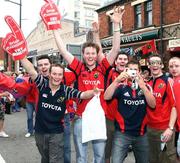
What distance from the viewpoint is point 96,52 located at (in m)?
4.73

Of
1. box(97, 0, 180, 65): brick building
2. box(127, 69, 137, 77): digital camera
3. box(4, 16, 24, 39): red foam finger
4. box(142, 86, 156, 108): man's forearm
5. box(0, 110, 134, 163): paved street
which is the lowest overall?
box(0, 110, 134, 163): paved street

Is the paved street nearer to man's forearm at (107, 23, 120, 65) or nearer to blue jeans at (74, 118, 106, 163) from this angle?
blue jeans at (74, 118, 106, 163)

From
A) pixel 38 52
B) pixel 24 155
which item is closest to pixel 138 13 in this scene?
pixel 24 155

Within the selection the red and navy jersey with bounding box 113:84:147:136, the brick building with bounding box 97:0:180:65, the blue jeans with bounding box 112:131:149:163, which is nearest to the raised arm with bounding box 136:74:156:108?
the red and navy jersey with bounding box 113:84:147:136

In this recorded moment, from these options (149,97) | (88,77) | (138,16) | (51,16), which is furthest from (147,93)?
(138,16)

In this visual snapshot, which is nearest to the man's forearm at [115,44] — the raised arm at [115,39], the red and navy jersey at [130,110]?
the raised arm at [115,39]

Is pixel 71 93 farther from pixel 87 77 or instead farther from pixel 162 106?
pixel 162 106

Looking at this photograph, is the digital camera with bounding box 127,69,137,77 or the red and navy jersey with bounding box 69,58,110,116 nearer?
the digital camera with bounding box 127,69,137,77

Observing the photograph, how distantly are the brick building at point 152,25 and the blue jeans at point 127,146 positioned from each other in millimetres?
12599

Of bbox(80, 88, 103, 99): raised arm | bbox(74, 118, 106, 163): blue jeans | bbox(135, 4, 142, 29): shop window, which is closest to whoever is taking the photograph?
bbox(80, 88, 103, 99): raised arm

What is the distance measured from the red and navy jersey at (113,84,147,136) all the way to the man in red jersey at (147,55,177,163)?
248 millimetres

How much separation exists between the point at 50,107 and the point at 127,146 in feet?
3.66

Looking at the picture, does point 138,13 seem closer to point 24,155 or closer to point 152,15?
point 152,15

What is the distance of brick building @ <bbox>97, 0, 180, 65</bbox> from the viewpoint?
1802 centimetres
